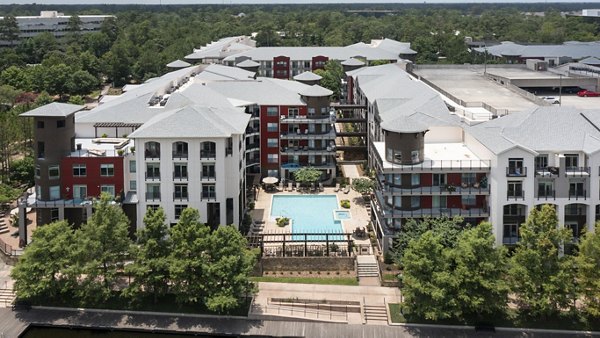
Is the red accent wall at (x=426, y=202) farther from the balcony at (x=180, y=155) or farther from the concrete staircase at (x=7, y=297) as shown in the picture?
the concrete staircase at (x=7, y=297)

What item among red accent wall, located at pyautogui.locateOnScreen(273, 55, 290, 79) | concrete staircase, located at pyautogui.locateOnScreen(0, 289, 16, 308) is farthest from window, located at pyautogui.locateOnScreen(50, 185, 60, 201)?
red accent wall, located at pyautogui.locateOnScreen(273, 55, 290, 79)

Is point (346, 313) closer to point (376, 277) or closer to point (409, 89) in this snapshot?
point (376, 277)

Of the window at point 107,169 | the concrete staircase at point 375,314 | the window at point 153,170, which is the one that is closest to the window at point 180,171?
the window at point 153,170

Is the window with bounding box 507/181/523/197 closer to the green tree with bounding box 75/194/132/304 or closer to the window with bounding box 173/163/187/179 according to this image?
the window with bounding box 173/163/187/179

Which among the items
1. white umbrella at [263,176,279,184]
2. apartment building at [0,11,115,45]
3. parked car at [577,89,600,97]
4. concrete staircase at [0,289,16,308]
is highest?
apartment building at [0,11,115,45]

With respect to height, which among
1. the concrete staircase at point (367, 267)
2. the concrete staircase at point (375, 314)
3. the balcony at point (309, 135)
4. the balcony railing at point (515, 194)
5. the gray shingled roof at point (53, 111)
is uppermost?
the gray shingled roof at point (53, 111)

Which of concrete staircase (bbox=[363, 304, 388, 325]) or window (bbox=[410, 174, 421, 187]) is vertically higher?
window (bbox=[410, 174, 421, 187])
